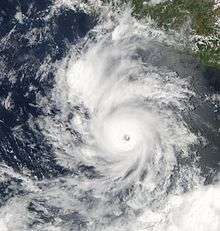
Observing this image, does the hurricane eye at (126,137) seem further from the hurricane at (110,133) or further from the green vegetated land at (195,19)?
the green vegetated land at (195,19)

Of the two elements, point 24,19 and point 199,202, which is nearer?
point 199,202

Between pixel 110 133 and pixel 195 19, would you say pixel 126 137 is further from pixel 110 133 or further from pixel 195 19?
pixel 195 19

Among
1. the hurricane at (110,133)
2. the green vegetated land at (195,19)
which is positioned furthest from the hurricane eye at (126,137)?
the green vegetated land at (195,19)

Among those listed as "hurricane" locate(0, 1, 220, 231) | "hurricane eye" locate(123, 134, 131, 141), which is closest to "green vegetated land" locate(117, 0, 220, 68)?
"hurricane" locate(0, 1, 220, 231)

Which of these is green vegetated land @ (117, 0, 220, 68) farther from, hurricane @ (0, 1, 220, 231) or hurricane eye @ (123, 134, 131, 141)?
hurricane eye @ (123, 134, 131, 141)

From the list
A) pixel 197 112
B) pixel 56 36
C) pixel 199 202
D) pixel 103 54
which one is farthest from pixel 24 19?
pixel 199 202

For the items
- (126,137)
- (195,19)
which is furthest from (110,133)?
(195,19)

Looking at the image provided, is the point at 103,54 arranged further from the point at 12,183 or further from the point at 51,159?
the point at 12,183
